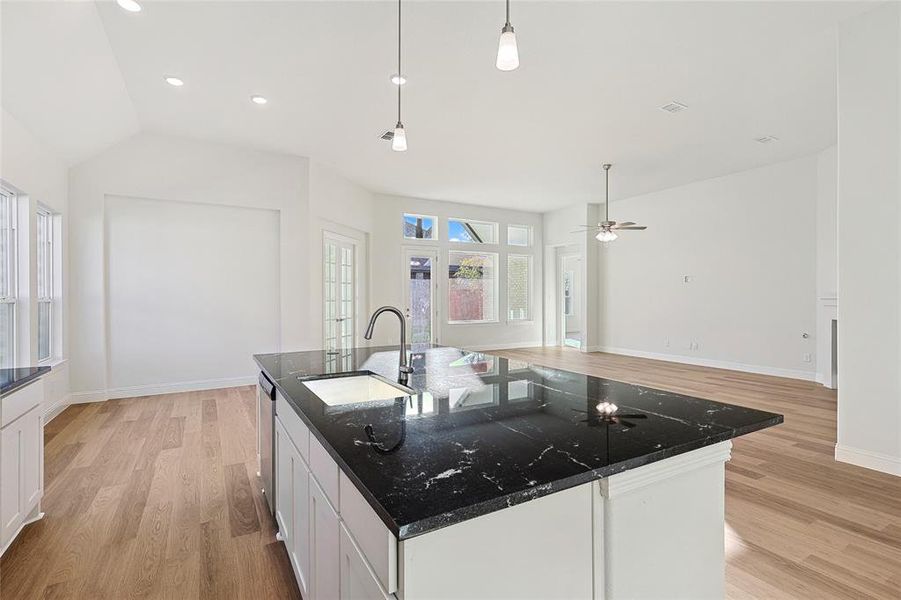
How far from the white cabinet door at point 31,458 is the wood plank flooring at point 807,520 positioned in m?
3.33

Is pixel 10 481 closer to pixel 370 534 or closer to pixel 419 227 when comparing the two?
pixel 370 534

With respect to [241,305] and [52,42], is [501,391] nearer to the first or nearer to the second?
[52,42]

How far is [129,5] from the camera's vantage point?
2.84 m

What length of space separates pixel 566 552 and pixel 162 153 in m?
5.97

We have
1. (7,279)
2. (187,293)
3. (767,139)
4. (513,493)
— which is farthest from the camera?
(187,293)

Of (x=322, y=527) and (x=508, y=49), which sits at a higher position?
(x=508, y=49)

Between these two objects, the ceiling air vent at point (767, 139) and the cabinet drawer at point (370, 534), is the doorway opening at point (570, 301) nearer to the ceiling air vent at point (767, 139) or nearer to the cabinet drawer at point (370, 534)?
the ceiling air vent at point (767, 139)

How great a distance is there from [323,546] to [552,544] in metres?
0.75

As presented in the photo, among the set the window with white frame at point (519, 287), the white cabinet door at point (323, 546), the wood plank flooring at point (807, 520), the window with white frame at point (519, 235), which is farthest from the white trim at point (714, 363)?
the white cabinet door at point (323, 546)

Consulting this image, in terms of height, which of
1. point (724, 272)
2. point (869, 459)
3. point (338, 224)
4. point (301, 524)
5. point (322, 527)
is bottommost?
point (869, 459)

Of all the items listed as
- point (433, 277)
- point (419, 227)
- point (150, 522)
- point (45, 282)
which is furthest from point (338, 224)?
point (150, 522)

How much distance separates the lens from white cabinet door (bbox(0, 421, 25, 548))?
200 cm

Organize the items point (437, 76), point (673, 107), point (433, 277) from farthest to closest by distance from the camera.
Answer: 1. point (433, 277)
2. point (673, 107)
3. point (437, 76)

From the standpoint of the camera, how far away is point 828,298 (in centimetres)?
560
